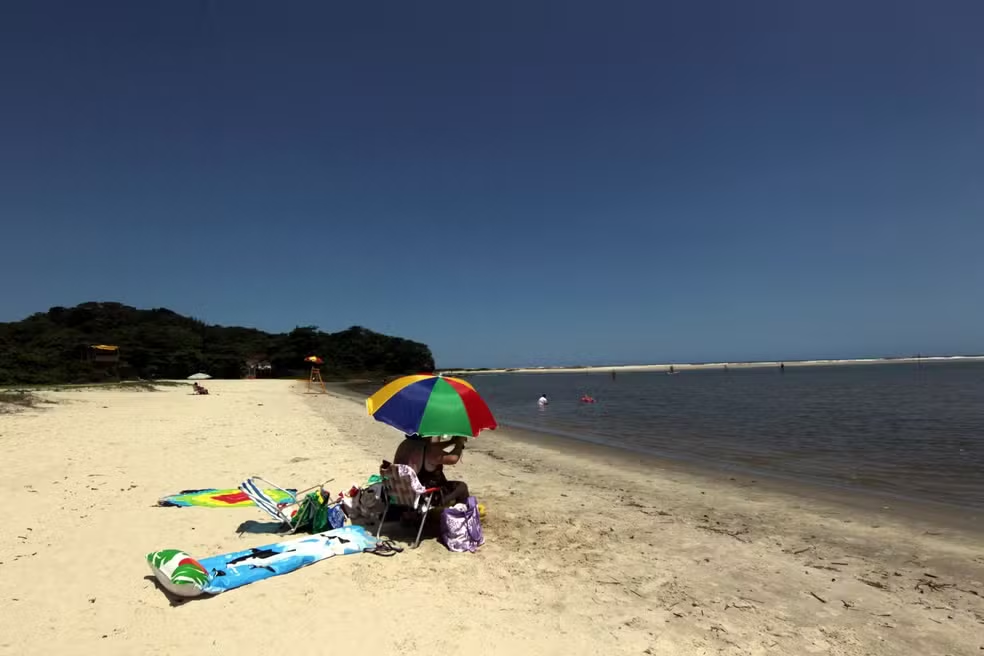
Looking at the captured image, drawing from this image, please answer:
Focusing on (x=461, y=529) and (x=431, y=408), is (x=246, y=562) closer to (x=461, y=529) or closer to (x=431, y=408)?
(x=461, y=529)

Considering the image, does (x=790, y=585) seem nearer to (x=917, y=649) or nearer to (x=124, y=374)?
(x=917, y=649)

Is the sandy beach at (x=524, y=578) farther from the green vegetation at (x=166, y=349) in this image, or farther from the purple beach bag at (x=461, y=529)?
the green vegetation at (x=166, y=349)

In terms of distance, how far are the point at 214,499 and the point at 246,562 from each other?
9.51 ft

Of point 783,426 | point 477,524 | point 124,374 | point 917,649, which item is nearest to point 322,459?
point 477,524

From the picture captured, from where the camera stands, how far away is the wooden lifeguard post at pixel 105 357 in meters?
51.5

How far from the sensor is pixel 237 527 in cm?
651

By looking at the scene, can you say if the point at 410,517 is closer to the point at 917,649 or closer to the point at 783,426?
the point at 917,649

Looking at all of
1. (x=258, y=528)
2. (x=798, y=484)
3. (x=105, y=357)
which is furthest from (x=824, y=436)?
(x=105, y=357)

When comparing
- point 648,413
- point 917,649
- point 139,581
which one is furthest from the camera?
point 648,413

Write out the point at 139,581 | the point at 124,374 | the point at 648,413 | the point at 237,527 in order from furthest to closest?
the point at 124,374 < the point at 648,413 < the point at 237,527 < the point at 139,581

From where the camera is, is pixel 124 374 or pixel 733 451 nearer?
pixel 733 451

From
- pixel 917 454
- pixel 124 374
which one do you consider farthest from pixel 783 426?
pixel 124 374

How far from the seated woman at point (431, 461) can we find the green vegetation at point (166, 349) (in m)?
44.4

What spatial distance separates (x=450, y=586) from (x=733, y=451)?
41.7ft
